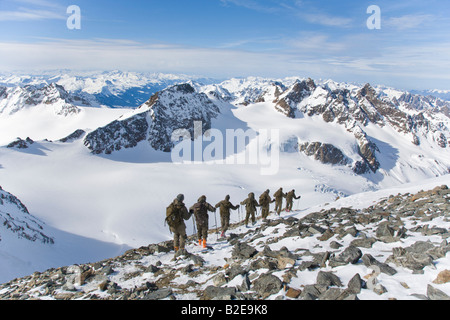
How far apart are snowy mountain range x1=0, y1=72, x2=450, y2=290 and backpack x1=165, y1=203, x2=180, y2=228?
1247cm

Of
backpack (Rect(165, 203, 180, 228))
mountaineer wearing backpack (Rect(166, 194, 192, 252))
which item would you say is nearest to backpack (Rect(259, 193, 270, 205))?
mountaineer wearing backpack (Rect(166, 194, 192, 252))

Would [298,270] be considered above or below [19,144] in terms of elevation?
above

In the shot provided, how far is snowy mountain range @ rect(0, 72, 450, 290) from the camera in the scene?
35.2 metres

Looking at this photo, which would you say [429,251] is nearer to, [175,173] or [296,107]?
[175,173]

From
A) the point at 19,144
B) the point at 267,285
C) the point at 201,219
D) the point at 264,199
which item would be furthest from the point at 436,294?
the point at 19,144

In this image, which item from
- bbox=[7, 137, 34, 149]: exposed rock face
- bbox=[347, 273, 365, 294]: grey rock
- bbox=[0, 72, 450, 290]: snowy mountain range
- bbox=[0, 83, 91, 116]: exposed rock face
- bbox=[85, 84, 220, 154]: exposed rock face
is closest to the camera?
bbox=[347, 273, 365, 294]: grey rock

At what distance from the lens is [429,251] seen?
6430mm

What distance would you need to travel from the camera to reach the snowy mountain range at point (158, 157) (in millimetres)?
35250

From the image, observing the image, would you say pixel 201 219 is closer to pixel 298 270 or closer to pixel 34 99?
pixel 298 270

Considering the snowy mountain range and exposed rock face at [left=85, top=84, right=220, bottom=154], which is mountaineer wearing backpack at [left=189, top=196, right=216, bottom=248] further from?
exposed rock face at [left=85, top=84, right=220, bottom=154]

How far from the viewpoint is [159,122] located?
9719 cm

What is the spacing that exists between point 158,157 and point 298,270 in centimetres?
8218

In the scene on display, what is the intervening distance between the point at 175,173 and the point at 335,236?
5763 cm
